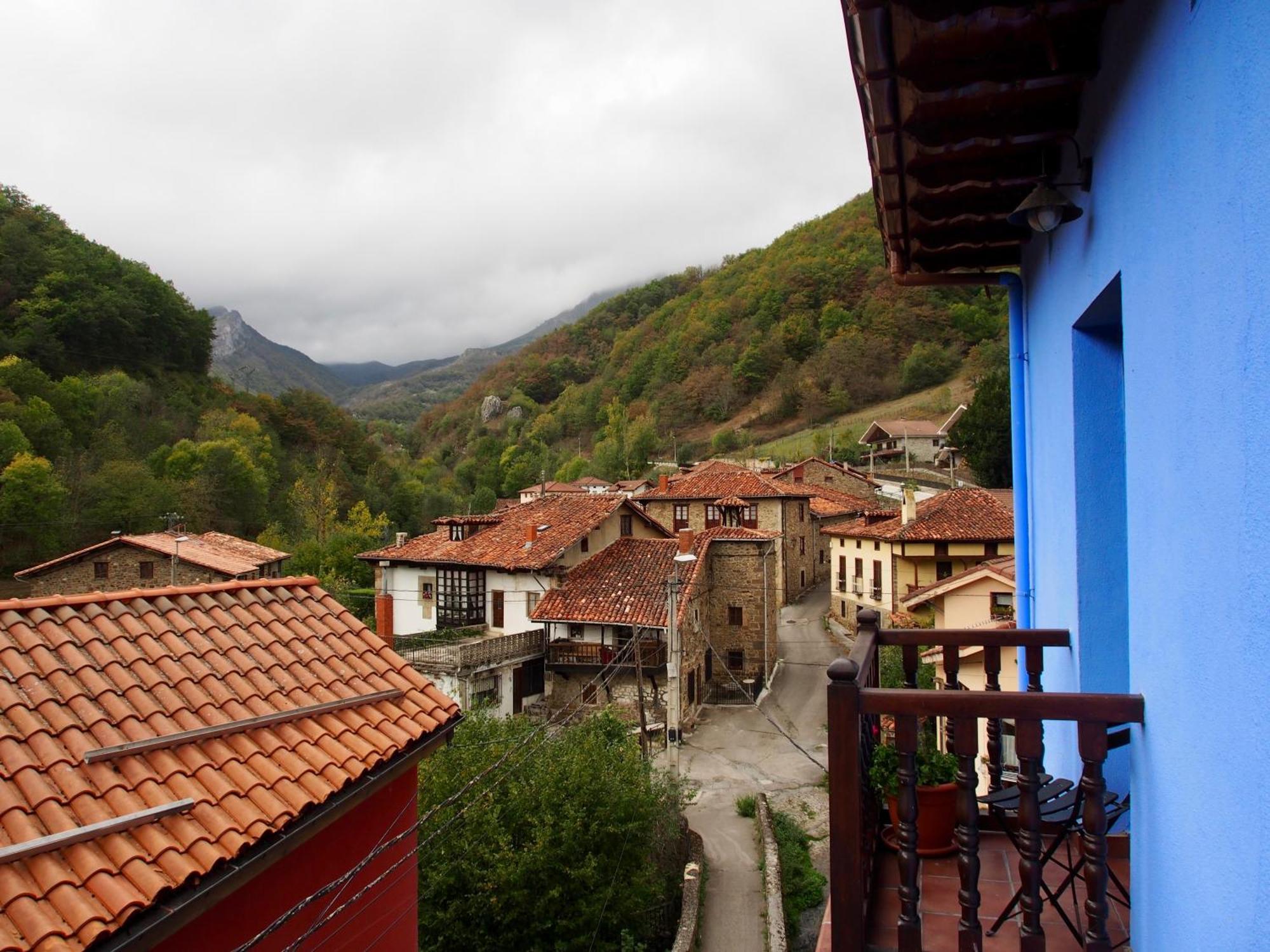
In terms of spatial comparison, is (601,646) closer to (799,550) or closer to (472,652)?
(472,652)

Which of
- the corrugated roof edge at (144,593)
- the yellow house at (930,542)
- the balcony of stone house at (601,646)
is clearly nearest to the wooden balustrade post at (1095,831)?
the corrugated roof edge at (144,593)

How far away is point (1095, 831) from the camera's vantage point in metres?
2.17

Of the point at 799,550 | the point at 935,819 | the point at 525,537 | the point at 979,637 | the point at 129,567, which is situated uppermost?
the point at 979,637

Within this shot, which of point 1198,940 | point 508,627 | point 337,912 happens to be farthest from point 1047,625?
point 508,627

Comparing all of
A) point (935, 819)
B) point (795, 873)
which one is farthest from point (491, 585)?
point (935, 819)

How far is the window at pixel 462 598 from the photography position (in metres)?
26.8

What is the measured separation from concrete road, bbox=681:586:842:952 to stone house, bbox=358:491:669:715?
228 inches

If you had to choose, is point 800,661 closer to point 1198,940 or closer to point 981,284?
point 981,284

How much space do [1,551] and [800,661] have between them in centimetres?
3664

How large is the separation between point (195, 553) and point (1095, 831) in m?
32.1

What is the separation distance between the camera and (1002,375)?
40906 millimetres

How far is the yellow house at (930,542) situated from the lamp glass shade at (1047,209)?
66.1 ft

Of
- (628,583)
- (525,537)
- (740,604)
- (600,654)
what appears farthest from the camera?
(740,604)

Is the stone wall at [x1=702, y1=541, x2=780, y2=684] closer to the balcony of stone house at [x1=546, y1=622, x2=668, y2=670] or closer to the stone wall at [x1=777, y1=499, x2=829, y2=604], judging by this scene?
the balcony of stone house at [x1=546, y1=622, x2=668, y2=670]
